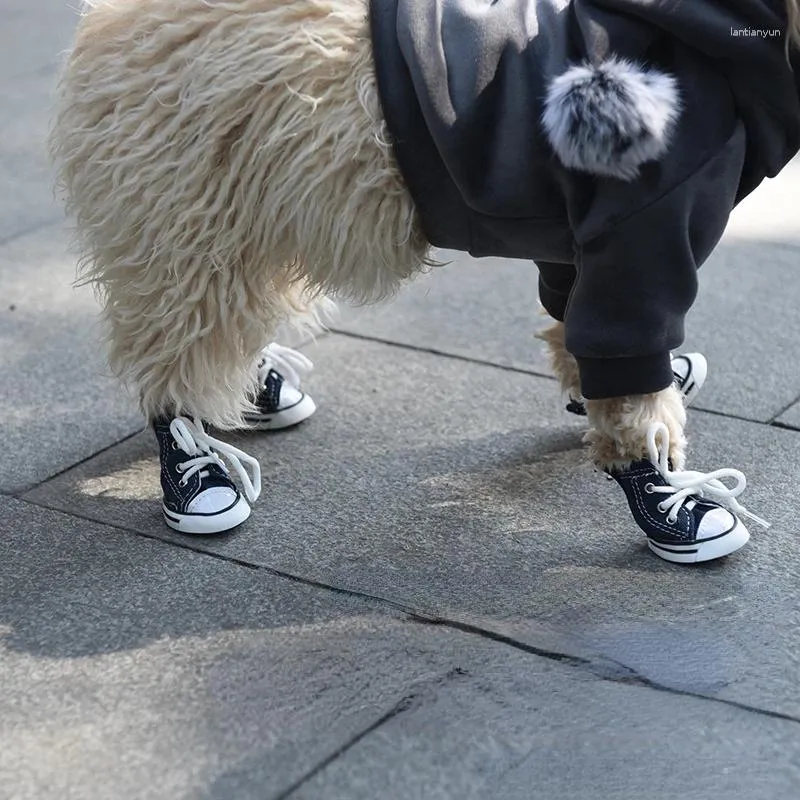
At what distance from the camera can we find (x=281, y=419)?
3570 millimetres

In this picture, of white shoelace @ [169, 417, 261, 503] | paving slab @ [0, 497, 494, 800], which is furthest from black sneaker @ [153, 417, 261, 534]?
paving slab @ [0, 497, 494, 800]

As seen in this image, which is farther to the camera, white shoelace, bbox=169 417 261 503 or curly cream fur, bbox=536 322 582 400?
curly cream fur, bbox=536 322 582 400

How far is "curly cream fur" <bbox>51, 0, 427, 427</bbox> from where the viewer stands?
107 inches

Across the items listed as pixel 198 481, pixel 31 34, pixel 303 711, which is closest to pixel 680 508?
pixel 303 711

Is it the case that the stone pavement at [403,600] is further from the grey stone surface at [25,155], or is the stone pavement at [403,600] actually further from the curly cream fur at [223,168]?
the grey stone surface at [25,155]

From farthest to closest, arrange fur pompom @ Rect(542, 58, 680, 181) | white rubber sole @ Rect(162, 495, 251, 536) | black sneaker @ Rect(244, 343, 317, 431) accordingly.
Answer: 1. black sneaker @ Rect(244, 343, 317, 431)
2. white rubber sole @ Rect(162, 495, 251, 536)
3. fur pompom @ Rect(542, 58, 680, 181)

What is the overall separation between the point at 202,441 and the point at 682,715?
1364 millimetres

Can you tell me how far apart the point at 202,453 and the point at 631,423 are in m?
1.05

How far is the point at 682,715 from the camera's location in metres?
2.38

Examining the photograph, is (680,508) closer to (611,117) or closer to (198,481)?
(611,117)

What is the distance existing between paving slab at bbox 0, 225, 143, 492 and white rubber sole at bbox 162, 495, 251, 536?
0.51 m

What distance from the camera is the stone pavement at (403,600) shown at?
2.28m

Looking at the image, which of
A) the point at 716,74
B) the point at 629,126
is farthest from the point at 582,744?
the point at 716,74

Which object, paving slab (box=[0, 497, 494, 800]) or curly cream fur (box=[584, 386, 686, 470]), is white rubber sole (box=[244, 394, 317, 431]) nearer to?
paving slab (box=[0, 497, 494, 800])
